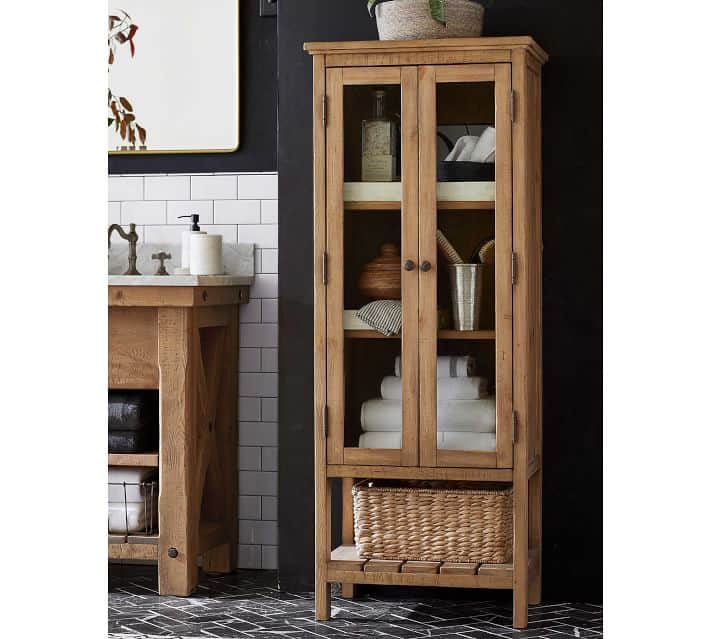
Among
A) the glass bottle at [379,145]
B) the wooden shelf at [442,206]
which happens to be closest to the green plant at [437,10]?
the glass bottle at [379,145]

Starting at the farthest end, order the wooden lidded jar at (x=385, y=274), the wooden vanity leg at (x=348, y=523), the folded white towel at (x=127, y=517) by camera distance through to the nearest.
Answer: the folded white towel at (x=127, y=517), the wooden vanity leg at (x=348, y=523), the wooden lidded jar at (x=385, y=274)

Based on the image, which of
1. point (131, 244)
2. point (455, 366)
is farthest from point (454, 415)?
point (131, 244)

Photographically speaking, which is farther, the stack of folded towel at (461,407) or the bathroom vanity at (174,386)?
the bathroom vanity at (174,386)

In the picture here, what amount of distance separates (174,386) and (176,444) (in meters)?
0.20

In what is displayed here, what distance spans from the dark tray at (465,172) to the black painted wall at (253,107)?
40.7 inches

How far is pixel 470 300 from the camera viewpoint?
10.2ft

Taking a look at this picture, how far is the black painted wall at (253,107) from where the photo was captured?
12.8 feet

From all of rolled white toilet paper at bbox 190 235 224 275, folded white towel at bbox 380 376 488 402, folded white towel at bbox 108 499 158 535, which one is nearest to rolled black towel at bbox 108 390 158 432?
folded white towel at bbox 108 499 158 535

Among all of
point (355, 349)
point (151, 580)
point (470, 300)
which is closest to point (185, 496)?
point (151, 580)

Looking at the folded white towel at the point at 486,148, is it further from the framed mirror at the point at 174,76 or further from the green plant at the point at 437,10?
A: the framed mirror at the point at 174,76

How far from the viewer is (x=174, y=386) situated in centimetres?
347

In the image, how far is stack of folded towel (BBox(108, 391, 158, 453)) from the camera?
358 centimetres

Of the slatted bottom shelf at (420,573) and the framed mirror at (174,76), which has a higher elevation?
the framed mirror at (174,76)

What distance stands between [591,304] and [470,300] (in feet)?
1.71
